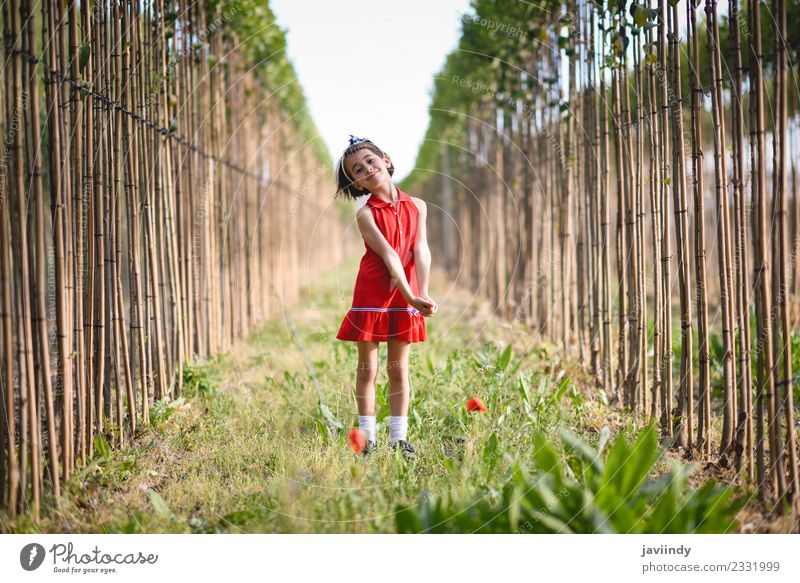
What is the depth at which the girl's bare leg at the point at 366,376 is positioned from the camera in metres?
2.61

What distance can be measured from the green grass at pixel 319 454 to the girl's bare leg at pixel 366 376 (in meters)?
0.17

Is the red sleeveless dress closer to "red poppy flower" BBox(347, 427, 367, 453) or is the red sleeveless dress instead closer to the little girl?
the little girl

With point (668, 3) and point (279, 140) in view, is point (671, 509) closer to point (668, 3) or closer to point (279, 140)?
point (668, 3)

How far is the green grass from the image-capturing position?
2.05 metres

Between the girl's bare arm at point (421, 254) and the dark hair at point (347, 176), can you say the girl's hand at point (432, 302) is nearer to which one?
the girl's bare arm at point (421, 254)

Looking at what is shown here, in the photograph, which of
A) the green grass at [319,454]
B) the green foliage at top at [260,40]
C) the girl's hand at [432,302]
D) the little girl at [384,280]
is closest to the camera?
the green grass at [319,454]

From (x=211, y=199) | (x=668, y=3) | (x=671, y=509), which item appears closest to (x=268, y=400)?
(x=211, y=199)

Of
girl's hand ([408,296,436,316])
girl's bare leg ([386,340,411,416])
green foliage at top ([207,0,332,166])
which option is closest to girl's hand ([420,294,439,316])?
girl's hand ([408,296,436,316])

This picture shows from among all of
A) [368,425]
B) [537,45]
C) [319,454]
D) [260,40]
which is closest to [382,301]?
[368,425]

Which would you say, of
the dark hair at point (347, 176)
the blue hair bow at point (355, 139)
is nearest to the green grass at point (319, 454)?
the dark hair at point (347, 176)

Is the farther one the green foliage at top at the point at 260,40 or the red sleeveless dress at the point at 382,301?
the green foliage at top at the point at 260,40

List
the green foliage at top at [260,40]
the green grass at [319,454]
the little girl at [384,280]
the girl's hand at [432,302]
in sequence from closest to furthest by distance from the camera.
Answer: the green grass at [319,454] < the girl's hand at [432,302] < the little girl at [384,280] < the green foliage at top at [260,40]

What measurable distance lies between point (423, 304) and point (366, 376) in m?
0.40

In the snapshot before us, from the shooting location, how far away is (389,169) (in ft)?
8.87
